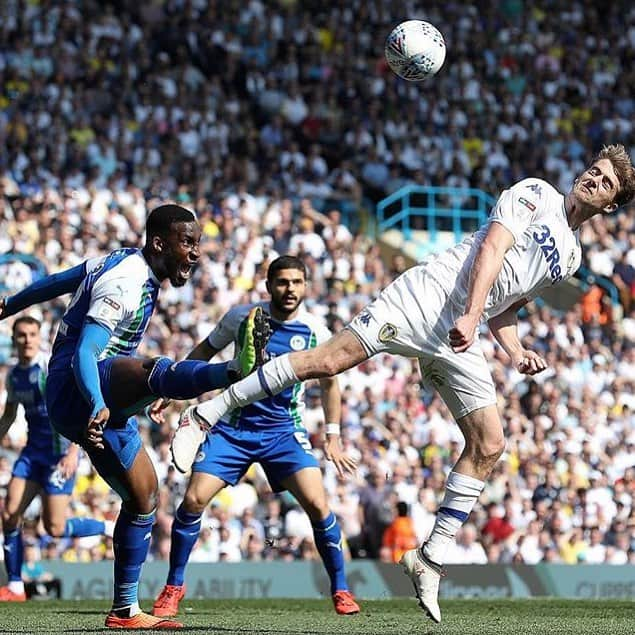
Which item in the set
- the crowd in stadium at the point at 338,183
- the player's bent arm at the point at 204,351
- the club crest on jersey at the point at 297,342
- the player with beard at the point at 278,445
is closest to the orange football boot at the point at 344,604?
the player with beard at the point at 278,445

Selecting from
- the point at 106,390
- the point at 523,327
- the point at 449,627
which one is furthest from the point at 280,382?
the point at 523,327

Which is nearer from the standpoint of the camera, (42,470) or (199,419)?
(199,419)

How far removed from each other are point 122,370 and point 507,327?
228 centimetres

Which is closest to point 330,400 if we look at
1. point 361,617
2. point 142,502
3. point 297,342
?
point 297,342

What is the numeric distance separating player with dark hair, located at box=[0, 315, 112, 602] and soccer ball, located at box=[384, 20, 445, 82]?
3814 mm

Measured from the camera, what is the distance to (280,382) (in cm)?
801

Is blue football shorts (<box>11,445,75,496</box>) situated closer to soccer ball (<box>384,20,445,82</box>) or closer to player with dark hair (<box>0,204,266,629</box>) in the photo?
player with dark hair (<box>0,204,266,629</box>)

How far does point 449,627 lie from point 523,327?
13266 millimetres

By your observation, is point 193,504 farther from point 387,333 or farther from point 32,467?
point 387,333

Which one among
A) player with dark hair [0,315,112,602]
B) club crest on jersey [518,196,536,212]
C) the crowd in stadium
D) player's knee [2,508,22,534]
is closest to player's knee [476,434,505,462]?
club crest on jersey [518,196,536,212]

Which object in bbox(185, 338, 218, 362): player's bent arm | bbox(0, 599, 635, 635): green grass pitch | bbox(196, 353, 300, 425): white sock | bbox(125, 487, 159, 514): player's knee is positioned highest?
bbox(185, 338, 218, 362): player's bent arm

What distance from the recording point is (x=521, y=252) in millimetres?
8422

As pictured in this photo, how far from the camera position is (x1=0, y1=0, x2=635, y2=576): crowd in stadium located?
17.4 metres

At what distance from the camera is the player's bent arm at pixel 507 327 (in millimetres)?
8781
